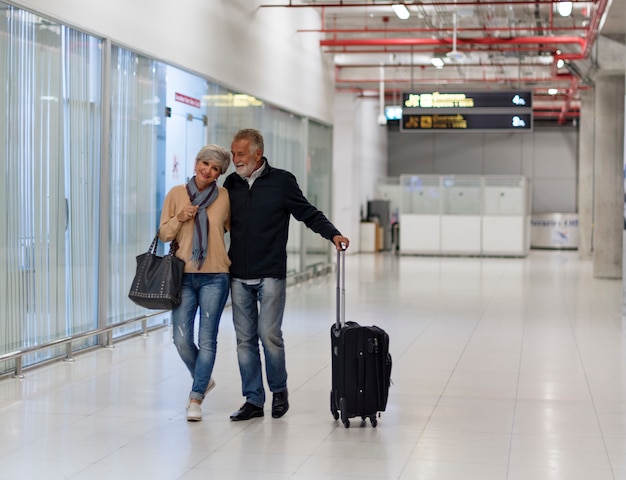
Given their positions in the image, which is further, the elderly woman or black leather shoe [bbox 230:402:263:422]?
black leather shoe [bbox 230:402:263:422]

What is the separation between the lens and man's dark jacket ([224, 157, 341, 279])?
572cm

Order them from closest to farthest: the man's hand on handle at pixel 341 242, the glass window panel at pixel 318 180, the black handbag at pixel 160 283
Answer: the man's hand on handle at pixel 341 242, the black handbag at pixel 160 283, the glass window panel at pixel 318 180

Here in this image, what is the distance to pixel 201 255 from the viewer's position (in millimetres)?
5625

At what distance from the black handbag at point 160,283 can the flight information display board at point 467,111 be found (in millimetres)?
13472

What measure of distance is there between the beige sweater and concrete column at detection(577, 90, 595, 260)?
19808 millimetres

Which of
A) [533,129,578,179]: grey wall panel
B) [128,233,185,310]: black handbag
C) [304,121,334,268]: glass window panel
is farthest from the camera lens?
[533,129,578,179]: grey wall panel

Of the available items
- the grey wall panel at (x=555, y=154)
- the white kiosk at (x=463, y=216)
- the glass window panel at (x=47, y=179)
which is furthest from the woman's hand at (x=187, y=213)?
the grey wall panel at (x=555, y=154)

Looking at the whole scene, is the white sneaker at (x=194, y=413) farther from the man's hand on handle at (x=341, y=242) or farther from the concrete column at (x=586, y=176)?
the concrete column at (x=586, y=176)

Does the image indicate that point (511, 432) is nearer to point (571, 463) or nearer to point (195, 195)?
point (571, 463)

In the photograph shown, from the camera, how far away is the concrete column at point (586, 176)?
80.5 feet

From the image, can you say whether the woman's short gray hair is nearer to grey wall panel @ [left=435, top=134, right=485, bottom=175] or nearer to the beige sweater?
the beige sweater

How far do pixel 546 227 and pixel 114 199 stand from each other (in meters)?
24.7

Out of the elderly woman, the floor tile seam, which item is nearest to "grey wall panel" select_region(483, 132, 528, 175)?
the floor tile seam

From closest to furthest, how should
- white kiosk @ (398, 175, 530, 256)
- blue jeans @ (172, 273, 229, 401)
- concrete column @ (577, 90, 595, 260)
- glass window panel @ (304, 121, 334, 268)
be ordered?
1. blue jeans @ (172, 273, 229, 401)
2. glass window panel @ (304, 121, 334, 268)
3. concrete column @ (577, 90, 595, 260)
4. white kiosk @ (398, 175, 530, 256)
